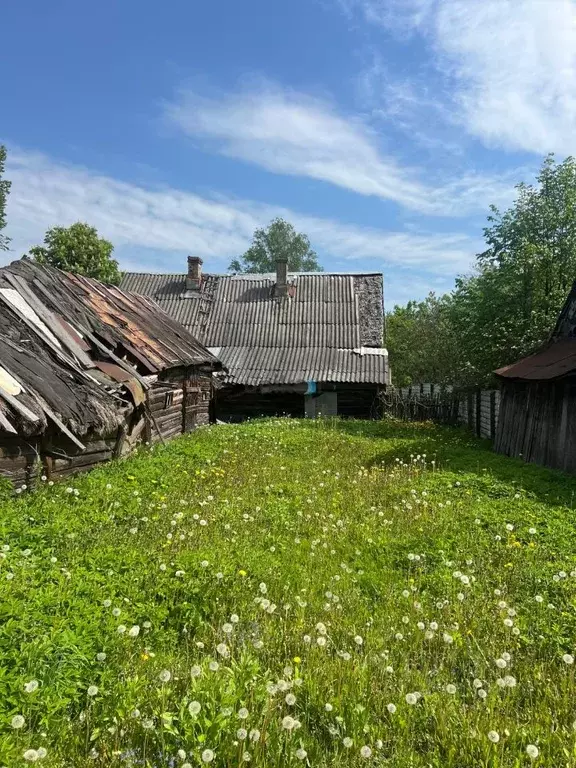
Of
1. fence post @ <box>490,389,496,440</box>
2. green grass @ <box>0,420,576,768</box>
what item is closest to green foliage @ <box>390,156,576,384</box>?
fence post @ <box>490,389,496,440</box>

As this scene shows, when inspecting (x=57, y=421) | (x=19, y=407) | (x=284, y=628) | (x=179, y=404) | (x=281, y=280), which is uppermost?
(x=281, y=280)

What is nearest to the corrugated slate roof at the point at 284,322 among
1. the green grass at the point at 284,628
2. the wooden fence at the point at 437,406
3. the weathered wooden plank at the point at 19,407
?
the wooden fence at the point at 437,406

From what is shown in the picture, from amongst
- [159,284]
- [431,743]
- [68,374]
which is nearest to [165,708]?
[431,743]

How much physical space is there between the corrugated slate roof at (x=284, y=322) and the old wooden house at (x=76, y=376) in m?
6.07

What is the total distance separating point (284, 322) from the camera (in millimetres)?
23500

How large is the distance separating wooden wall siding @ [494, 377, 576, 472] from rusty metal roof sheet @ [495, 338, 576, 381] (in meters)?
0.31

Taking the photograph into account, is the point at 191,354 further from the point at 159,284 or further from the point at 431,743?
the point at 431,743

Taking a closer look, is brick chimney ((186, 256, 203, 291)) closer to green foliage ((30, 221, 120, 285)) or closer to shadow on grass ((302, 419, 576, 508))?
green foliage ((30, 221, 120, 285))

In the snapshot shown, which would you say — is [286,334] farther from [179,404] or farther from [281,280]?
[179,404]

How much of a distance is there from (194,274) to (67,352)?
1719 centimetres

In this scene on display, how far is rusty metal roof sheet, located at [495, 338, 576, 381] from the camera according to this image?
1002 centimetres

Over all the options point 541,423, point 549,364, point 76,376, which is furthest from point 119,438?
point 549,364

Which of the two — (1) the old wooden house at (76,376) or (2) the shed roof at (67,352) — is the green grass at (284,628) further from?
(2) the shed roof at (67,352)

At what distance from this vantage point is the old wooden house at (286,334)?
20.6 metres
